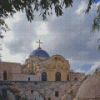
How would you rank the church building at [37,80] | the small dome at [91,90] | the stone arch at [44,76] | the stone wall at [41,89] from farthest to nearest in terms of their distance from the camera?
1. the stone arch at [44,76]
2. the stone wall at [41,89]
3. the church building at [37,80]
4. the small dome at [91,90]

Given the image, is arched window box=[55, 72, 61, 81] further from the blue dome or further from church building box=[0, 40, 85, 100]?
the blue dome

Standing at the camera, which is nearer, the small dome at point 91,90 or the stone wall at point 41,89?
the small dome at point 91,90

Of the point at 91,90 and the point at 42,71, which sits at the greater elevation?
the point at 42,71

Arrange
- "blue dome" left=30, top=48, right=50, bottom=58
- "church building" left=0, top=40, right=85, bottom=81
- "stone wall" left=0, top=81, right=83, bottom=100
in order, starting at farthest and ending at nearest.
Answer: "blue dome" left=30, top=48, right=50, bottom=58, "church building" left=0, top=40, right=85, bottom=81, "stone wall" left=0, top=81, right=83, bottom=100

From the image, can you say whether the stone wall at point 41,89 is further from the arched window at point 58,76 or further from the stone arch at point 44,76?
the stone arch at point 44,76

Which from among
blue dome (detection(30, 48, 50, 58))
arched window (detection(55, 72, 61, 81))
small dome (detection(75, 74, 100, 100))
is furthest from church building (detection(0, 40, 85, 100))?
small dome (detection(75, 74, 100, 100))

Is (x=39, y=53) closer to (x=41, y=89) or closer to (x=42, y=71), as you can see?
(x=42, y=71)

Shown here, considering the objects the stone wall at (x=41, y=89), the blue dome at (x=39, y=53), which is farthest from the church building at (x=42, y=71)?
the stone wall at (x=41, y=89)

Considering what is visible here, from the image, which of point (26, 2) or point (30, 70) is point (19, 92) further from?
point (26, 2)

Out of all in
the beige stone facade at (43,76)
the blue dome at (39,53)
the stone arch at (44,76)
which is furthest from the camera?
the blue dome at (39,53)

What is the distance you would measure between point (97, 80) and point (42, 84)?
518 inches

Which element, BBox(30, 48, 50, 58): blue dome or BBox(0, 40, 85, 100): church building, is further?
BBox(30, 48, 50, 58): blue dome

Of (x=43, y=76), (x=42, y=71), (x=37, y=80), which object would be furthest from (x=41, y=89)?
(x=42, y=71)

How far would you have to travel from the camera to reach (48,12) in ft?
15.7
